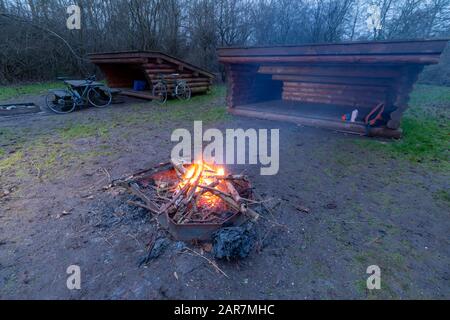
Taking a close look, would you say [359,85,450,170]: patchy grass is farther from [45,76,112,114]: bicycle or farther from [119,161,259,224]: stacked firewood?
[45,76,112,114]: bicycle

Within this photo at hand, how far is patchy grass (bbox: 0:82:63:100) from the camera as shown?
38.2ft

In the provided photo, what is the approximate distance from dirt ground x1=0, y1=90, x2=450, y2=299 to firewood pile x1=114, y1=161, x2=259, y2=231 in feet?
0.90

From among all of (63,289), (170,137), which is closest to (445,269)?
(63,289)

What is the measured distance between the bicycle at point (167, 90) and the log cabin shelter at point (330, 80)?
11.5 feet

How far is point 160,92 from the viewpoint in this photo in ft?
34.7

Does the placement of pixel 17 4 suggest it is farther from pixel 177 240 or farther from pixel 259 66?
pixel 177 240

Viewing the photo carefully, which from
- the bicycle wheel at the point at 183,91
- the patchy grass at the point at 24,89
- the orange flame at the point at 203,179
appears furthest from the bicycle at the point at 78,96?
the orange flame at the point at 203,179

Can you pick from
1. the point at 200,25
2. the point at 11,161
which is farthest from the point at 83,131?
the point at 200,25

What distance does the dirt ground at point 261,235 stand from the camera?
2.19 metres

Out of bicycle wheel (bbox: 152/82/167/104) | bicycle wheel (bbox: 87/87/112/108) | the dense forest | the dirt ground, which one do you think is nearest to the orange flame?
the dirt ground

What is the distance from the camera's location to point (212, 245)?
2594mm

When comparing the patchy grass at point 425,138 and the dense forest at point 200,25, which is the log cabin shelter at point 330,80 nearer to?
the patchy grass at point 425,138

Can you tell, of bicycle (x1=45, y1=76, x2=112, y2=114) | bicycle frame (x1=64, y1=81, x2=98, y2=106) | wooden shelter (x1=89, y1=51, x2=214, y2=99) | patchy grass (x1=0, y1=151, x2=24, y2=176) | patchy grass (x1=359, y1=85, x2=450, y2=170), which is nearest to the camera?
patchy grass (x1=0, y1=151, x2=24, y2=176)
